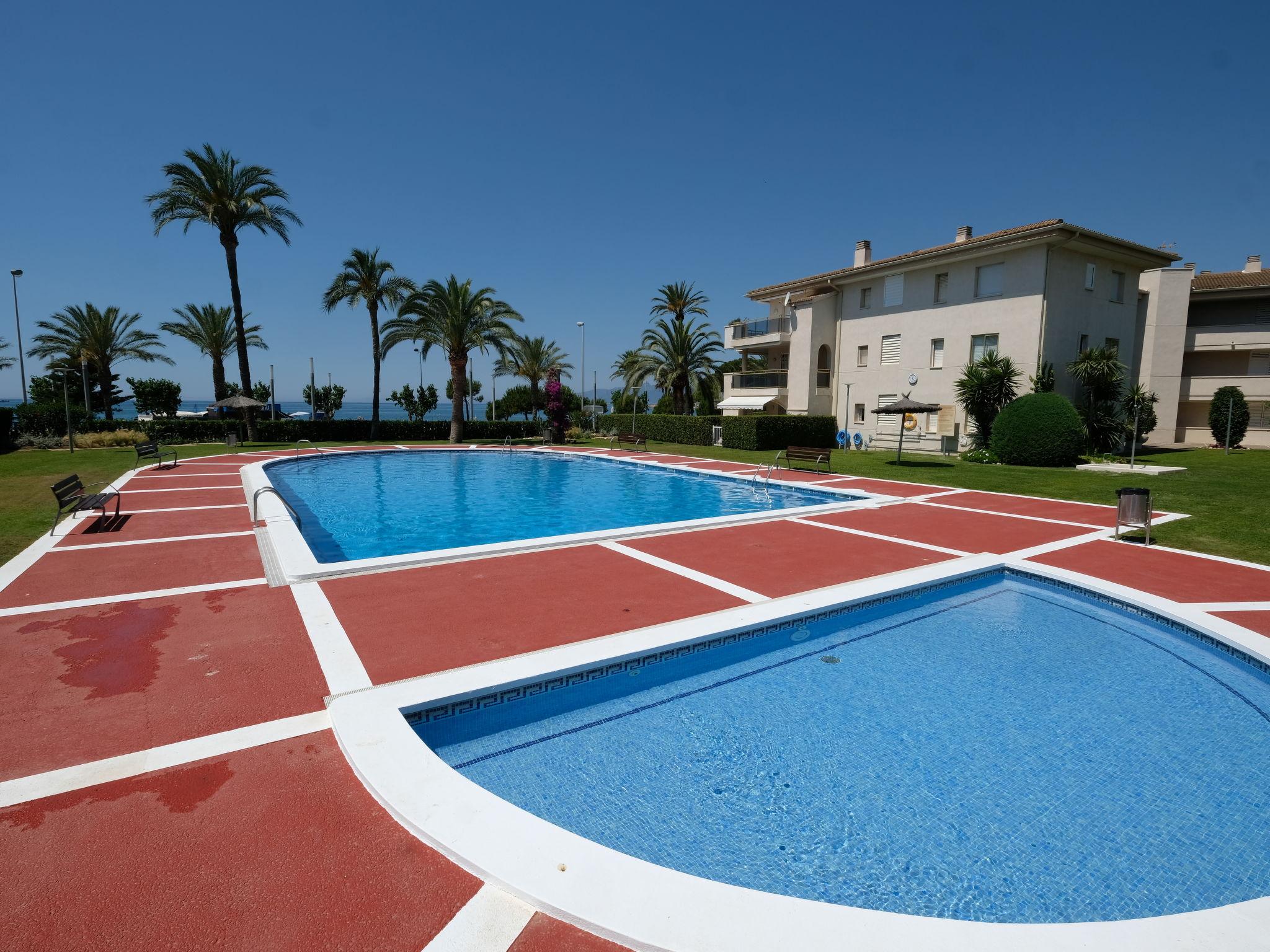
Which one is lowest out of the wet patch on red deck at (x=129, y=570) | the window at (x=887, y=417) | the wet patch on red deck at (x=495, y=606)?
the wet patch on red deck at (x=495, y=606)

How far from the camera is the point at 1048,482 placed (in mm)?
18141

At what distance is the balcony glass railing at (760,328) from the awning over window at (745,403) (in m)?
3.79

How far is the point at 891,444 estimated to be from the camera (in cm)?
3011

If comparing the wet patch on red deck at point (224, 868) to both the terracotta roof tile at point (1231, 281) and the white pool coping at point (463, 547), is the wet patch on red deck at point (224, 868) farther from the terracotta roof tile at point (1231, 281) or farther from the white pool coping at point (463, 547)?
the terracotta roof tile at point (1231, 281)

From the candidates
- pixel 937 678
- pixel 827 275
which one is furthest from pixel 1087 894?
pixel 827 275

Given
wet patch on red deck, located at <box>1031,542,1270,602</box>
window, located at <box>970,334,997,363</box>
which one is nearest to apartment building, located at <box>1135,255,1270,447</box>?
window, located at <box>970,334,997,363</box>

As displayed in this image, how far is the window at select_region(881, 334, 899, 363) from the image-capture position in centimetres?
3009

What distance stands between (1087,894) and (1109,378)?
2713 centimetres

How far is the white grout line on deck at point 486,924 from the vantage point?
2.52 meters

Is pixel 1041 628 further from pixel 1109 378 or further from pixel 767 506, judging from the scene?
pixel 1109 378

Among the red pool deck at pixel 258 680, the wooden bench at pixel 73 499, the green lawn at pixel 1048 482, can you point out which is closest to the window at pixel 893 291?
the green lawn at pixel 1048 482

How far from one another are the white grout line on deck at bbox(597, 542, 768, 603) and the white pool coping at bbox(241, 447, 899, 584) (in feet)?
2.07

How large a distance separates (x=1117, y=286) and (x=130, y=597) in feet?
116

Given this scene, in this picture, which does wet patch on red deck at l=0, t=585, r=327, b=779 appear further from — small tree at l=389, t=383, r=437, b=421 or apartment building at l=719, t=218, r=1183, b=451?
small tree at l=389, t=383, r=437, b=421
